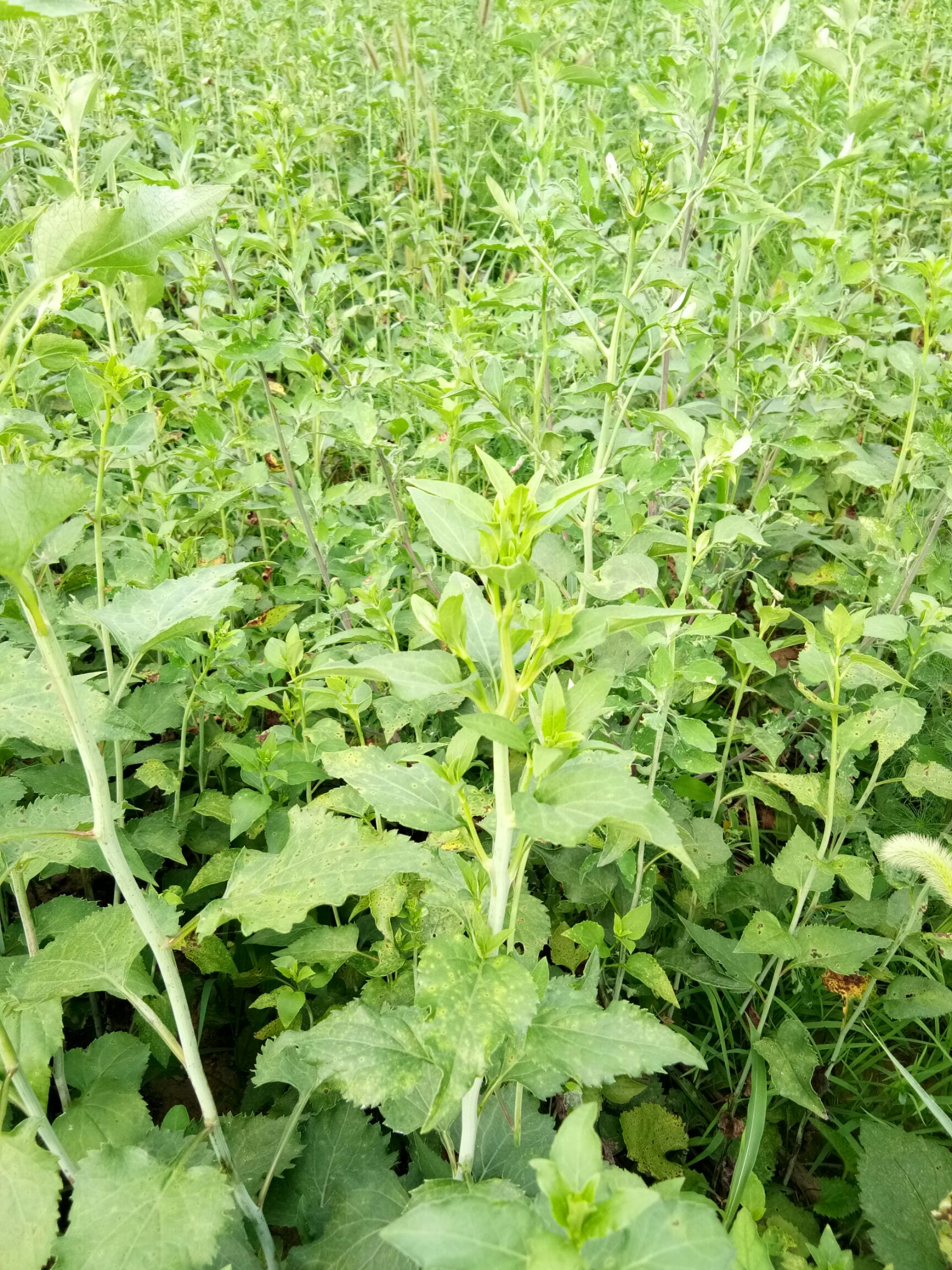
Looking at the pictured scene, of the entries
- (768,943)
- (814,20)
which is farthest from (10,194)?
(814,20)

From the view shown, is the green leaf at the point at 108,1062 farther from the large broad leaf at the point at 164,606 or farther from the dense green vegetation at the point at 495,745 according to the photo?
the large broad leaf at the point at 164,606

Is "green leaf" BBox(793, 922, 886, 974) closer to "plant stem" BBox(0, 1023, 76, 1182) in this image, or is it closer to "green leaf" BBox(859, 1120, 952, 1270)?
"green leaf" BBox(859, 1120, 952, 1270)

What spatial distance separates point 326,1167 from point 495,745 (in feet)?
2.95

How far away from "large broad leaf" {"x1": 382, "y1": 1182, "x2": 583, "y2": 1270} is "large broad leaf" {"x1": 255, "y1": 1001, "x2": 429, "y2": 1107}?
179mm

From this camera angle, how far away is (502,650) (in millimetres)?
1007

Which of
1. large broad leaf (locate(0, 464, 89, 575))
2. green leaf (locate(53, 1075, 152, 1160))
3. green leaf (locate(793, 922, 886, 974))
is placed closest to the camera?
large broad leaf (locate(0, 464, 89, 575))

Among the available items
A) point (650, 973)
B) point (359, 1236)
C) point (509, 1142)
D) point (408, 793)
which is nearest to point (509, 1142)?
point (509, 1142)

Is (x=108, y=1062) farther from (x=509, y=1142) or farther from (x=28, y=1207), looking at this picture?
(x=509, y=1142)

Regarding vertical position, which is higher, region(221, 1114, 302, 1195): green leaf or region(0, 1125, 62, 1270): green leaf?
region(0, 1125, 62, 1270): green leaf

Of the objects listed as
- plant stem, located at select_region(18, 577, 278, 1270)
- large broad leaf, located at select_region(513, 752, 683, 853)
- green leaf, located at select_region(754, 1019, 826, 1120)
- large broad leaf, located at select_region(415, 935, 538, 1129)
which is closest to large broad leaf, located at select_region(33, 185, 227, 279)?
plant stem, located at select_region(18, 577, 278, 1270)

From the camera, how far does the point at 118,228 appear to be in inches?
34.6

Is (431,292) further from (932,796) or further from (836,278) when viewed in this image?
(932,796)

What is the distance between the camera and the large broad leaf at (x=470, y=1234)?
2.86ft

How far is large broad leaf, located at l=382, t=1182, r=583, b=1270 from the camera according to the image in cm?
87
